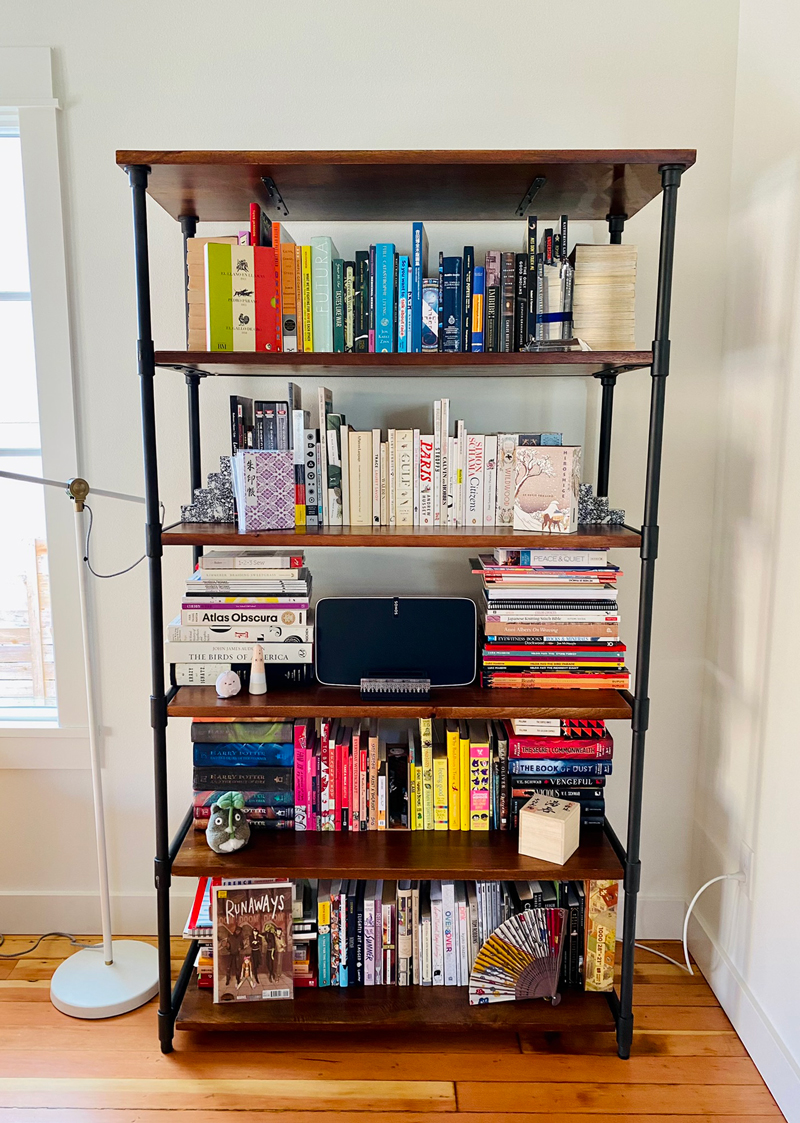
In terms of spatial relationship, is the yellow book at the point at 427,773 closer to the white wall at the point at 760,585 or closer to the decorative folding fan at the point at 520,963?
the decorative folding fan at the point at 520,963

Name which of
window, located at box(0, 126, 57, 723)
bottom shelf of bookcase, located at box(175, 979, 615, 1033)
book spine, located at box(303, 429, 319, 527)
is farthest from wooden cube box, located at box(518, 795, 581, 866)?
window, located at box(0, 126, 57, 723)

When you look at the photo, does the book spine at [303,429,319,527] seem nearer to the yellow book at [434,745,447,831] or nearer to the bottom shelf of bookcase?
the yellow book at [434,745,447,831]

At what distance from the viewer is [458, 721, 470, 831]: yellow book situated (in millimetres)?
1841

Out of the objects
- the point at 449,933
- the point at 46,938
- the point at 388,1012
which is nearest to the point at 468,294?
the point at 449,933

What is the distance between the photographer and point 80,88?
1938 millimetres

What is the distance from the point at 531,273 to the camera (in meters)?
1.70

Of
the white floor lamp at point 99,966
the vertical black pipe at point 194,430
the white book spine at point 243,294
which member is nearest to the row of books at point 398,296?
the white book spine at point 243,294

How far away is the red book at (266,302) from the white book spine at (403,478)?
0.32 meters

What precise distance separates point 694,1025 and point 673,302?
67.7 inches

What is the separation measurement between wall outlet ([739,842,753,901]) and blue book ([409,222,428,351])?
1.37m

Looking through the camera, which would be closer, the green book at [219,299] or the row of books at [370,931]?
the green book at [219,299]

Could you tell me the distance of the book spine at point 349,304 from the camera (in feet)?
5.60

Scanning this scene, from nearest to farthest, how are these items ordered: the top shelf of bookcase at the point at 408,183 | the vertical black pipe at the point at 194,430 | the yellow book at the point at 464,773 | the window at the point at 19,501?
the top shelf of bookcase at the point at 408,183 < the yellow book at the point at 464,773 < the vertical black pipe at the point at 194,430 < the window at the point at 19,501

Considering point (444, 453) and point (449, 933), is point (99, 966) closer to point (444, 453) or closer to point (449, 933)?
point (449, 933)
